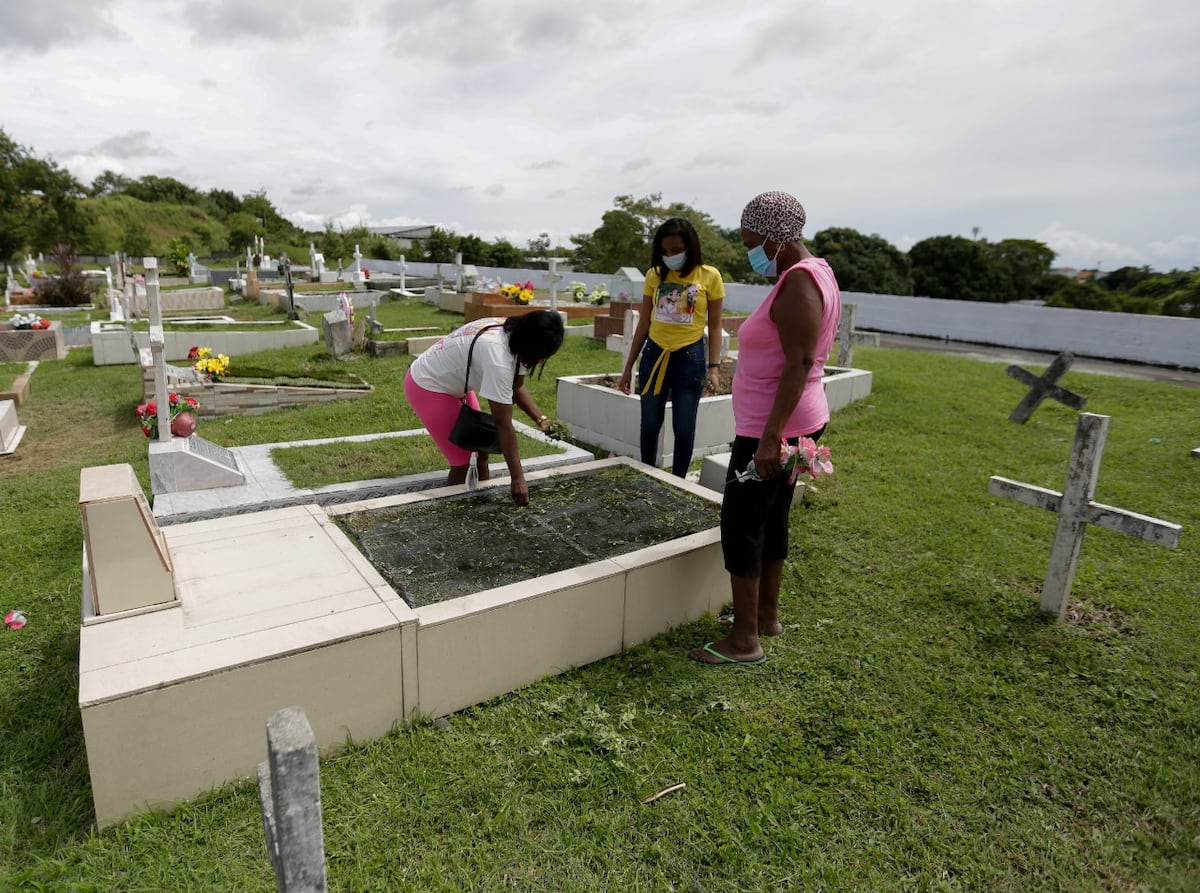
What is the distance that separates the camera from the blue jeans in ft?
14.3

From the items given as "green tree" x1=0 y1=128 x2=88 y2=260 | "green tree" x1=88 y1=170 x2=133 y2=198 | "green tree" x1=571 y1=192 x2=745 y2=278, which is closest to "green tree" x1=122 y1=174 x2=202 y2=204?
"green tree" x1=88 y1=170 x2=133 y2=198

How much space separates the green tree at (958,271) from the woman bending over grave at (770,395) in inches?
1226

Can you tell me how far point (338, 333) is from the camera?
Result: 32.1 feet

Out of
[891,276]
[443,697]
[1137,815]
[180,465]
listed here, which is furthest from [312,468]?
[891,276]

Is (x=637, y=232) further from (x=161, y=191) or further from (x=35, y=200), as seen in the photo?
(x=161, y=191)

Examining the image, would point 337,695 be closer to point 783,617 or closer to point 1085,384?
point 783,617

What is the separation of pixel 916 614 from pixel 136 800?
304 centimetres

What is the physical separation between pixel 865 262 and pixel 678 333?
3086cm

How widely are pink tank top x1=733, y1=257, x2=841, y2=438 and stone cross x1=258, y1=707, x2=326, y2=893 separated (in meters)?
1.95

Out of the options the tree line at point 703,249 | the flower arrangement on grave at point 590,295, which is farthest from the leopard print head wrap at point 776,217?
the tree line at point 703,249

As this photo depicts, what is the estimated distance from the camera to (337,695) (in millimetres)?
2250

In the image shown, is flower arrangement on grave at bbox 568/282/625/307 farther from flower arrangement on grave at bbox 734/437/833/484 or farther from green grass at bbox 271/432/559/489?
flower arrangement on grave at bbox 734/437/833/484

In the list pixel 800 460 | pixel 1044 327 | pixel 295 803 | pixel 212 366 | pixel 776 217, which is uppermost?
pixel 776 217

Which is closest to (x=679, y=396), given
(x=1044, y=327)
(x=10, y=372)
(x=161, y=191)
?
(x=10, y=372)
